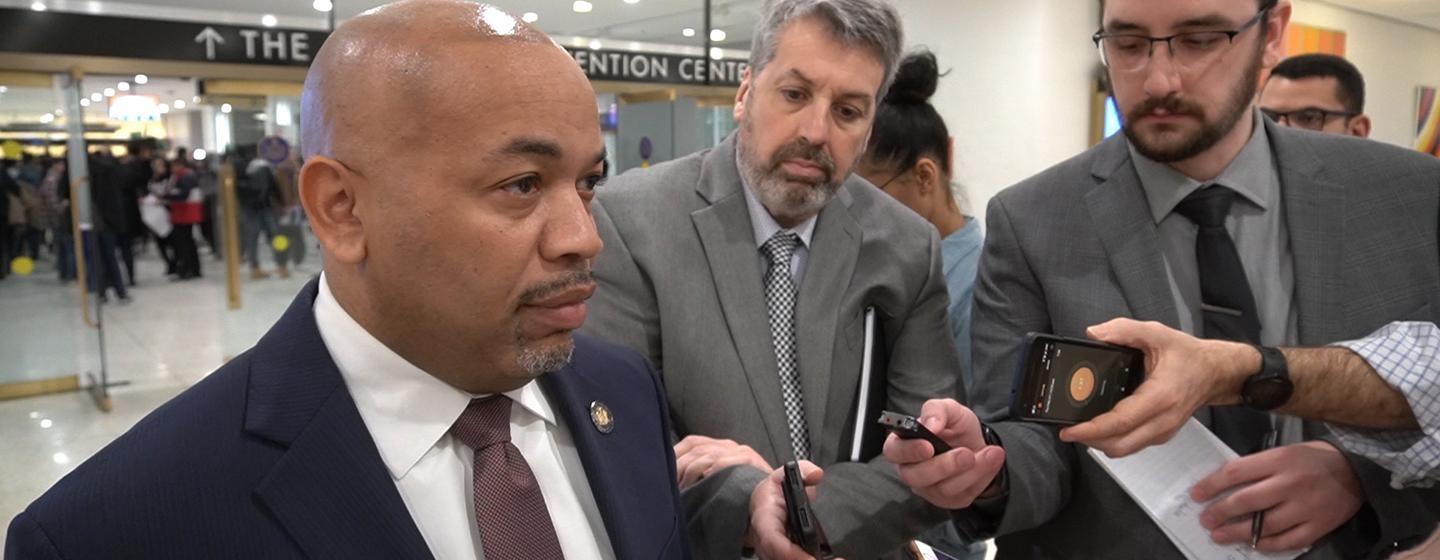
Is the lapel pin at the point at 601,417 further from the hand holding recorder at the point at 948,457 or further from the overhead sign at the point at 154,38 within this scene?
the overhead sign at the point at 154,38

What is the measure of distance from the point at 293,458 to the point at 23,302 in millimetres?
8458

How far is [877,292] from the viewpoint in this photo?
5.92ft

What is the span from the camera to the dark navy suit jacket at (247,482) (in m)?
0.91

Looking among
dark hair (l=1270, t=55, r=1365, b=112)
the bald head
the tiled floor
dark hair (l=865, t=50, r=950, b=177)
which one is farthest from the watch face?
the tiled floor

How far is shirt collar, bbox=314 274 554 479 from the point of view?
3.53ft

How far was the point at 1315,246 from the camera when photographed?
150cm

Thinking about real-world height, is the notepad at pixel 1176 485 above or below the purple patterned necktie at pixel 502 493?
below

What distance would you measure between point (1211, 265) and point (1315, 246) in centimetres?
14

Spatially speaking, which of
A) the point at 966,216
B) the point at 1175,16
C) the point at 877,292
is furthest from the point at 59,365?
the point at 1175,16

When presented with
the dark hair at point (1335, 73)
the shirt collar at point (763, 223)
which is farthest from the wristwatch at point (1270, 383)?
the dark hair at point (1335, 73)

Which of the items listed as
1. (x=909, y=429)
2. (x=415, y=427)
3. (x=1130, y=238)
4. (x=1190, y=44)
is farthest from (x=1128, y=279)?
(x=415, y=427)

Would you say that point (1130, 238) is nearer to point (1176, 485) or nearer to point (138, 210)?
point (1176, 485)

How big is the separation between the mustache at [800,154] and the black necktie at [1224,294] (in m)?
0.60

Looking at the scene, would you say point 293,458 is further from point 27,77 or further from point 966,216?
point 27,77
